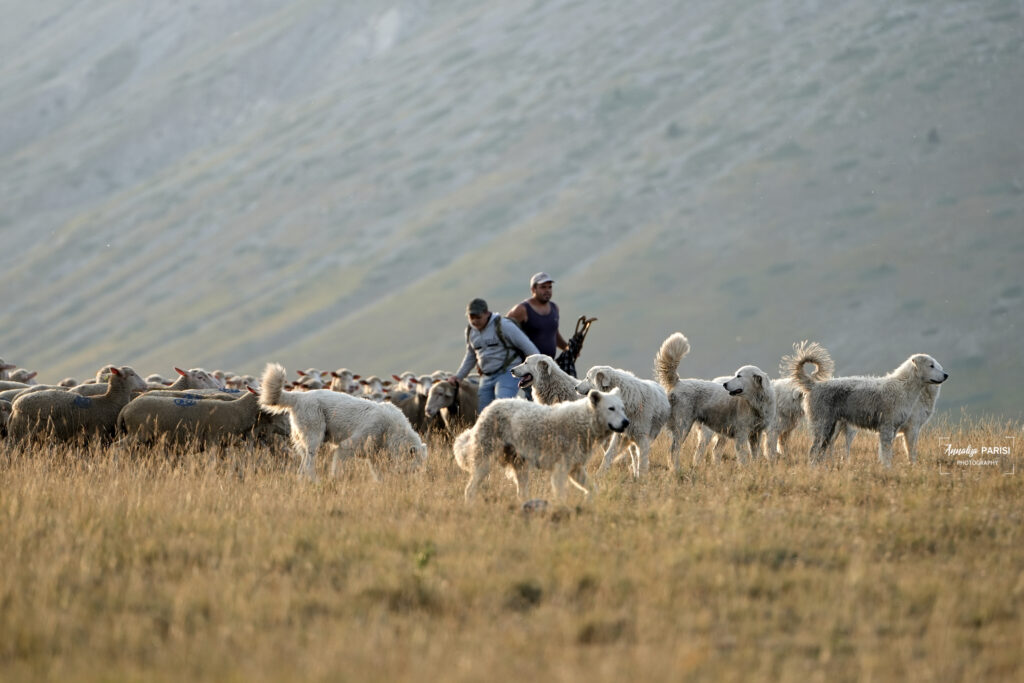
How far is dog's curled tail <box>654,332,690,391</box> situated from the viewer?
13.1 meters

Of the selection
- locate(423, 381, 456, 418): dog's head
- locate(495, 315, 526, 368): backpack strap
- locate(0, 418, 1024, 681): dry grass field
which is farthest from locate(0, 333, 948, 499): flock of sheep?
locate(0, 418, 1024, 681): dry grass field

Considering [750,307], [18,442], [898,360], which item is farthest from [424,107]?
[18,442]

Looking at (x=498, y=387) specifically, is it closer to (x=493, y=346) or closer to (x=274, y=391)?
(x=493, y=346)

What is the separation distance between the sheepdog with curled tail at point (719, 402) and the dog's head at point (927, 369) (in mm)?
1671

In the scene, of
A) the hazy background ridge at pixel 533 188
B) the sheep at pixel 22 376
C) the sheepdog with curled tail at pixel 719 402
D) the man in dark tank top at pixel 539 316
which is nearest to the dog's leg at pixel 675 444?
the sheepdog with curled tail at pixel 719 402

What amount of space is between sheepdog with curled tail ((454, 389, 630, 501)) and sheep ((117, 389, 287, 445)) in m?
4.28

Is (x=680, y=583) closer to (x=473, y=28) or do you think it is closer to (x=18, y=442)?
(x=18, y=442)

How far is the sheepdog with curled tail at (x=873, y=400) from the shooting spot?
12945mm

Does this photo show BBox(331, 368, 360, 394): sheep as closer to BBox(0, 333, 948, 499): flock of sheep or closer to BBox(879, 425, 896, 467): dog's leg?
BBox(0, 333, 948, 499): flock of sheep

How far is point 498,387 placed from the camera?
12.7 metres

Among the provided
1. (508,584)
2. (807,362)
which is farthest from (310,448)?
(807,362)

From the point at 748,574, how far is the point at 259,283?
285 ft

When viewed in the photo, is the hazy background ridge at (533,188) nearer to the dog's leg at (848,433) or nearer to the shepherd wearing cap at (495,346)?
the dog's leg at (848,433)

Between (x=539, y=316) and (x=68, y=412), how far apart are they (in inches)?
224
